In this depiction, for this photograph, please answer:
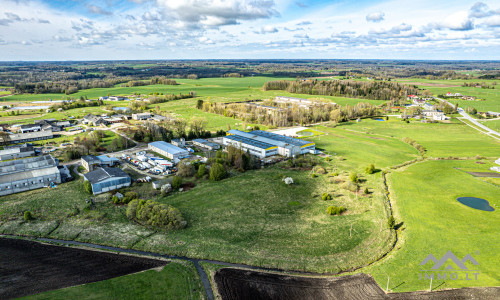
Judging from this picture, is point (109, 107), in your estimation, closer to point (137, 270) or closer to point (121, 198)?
point (121, 198)

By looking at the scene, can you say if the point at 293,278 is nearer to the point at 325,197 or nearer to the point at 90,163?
the point at 325,197

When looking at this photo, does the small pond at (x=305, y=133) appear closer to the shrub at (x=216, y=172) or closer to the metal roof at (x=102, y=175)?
the shrub at (x=216, y=172)

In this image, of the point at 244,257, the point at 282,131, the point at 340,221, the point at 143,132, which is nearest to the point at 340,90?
the point at 282,131

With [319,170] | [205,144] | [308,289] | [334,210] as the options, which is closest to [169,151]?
[205,144]

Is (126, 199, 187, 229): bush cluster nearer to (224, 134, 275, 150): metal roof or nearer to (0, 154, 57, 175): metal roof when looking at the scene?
(0, 154, 57, 175): metal roof

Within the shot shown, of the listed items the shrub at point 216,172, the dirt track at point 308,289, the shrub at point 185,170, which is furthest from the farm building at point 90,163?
the dirt track at point 308,289
